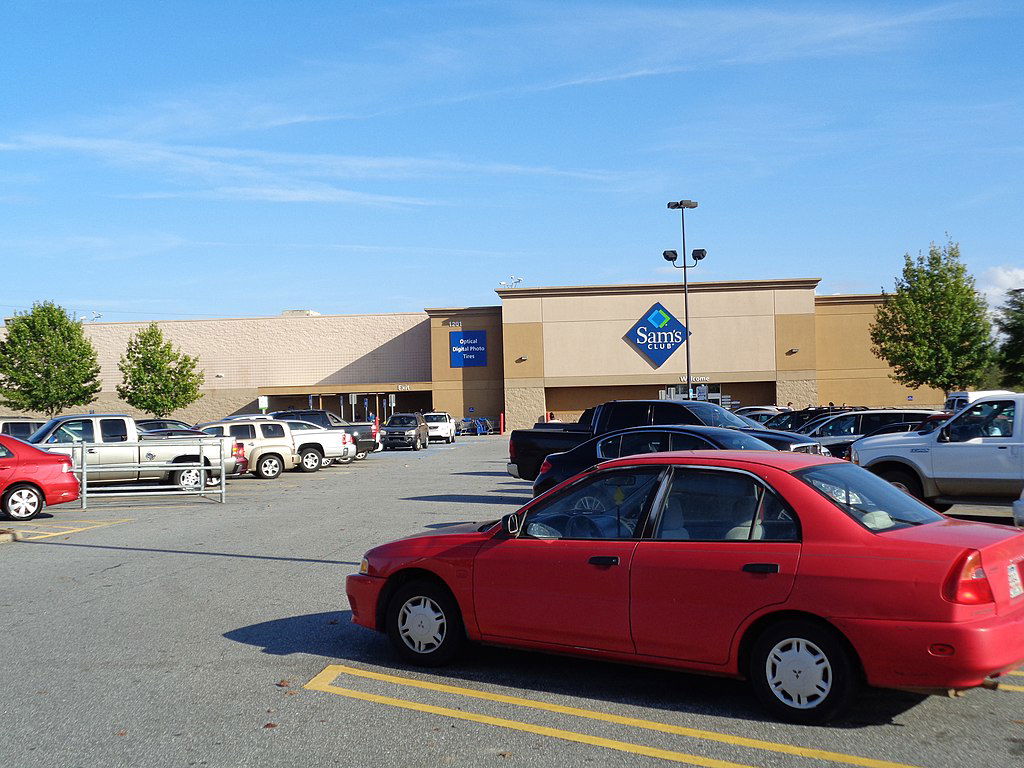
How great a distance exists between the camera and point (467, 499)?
64.0 ft

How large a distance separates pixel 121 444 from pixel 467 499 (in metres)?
8.25

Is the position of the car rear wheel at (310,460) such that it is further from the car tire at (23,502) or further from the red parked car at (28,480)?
the car tire at (23,502)

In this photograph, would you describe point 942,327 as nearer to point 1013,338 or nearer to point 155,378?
point 1013,338

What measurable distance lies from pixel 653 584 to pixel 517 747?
4.18ft

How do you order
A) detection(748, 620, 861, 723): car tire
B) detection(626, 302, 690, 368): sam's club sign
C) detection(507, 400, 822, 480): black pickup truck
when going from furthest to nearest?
detection(626, 302, 690, 368): sam's club sign < detection(507, 400, 822, 480): black pickup truck < detection(748, 620, 861, 723): car tire

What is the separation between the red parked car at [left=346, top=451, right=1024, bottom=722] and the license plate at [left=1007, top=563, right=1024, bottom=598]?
0.01 meters

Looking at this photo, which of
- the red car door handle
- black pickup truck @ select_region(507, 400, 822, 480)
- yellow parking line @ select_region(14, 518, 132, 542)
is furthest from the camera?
black pickup truck @ select_region(507, 400, 822, 480)

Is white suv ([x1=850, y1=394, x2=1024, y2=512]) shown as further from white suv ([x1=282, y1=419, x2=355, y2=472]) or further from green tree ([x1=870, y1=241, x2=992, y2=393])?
green tree ([x1=870, y1=241, x2=992, y2=393])

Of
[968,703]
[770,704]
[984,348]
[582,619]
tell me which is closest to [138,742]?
[582,619]

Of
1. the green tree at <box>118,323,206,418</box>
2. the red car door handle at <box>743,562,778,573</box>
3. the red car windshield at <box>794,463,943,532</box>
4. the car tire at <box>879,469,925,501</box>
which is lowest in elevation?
the car tire at <box>879,469,925,501</box>

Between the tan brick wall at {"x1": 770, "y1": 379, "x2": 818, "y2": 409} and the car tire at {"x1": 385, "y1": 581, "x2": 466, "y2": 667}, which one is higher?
the tan brick wall at {"x1": 770, "y1": 379, "x2": 818, "y2": 409}

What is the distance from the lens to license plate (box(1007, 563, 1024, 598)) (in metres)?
5.52

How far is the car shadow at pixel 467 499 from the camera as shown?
743 inches

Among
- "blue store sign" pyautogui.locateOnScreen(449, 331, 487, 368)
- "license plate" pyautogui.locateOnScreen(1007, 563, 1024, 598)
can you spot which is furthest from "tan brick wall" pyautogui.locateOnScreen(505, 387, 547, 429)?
"license plate" pyautogui.locateOnScreen(1007, 563, 1024, 598)
